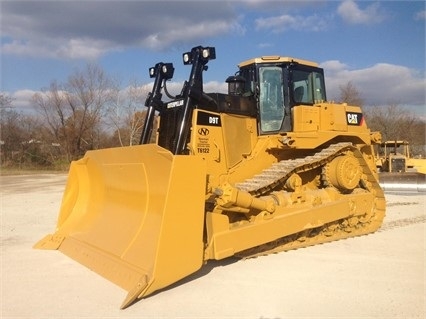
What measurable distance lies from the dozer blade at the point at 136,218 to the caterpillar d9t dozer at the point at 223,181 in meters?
0.02

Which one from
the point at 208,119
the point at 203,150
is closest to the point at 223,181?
the point at 203,150

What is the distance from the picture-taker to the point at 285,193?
641cm

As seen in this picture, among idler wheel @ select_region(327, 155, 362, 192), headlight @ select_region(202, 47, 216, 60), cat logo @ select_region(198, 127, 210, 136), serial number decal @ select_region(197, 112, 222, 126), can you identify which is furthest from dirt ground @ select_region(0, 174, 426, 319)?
headlight @ select_region(202, 47, 216, 60)

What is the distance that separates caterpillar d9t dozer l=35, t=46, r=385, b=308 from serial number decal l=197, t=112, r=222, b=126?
0.05ft

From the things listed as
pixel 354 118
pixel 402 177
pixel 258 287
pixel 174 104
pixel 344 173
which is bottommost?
pixel 258 287

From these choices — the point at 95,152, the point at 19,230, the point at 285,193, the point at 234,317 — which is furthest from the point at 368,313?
the point at 19,230

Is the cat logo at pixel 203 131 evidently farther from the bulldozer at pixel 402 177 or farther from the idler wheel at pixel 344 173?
the bulldozer at pixel 402 177

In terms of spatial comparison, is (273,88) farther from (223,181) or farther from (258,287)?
(258,287)

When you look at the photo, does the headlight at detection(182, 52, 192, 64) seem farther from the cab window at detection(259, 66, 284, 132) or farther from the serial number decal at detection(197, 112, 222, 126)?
the cab window at detection(259, 66, 284, 132)

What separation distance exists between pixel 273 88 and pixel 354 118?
1.80m

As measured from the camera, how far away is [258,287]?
4816 millimetres

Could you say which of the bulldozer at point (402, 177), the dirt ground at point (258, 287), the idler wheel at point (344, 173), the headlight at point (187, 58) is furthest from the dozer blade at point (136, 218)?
the bulldozer at point (402, 177)

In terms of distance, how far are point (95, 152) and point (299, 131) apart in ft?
10.6

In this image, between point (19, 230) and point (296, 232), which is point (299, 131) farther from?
point (19, 230)
